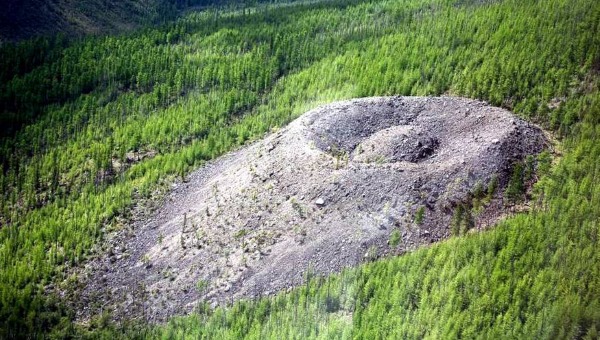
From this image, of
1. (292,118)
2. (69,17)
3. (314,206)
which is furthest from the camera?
(69,17)

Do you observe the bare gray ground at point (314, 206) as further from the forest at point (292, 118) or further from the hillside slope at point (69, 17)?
the hillside slope at point (69, 17)

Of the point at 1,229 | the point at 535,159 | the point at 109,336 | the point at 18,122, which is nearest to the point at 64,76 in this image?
the point at 18,122

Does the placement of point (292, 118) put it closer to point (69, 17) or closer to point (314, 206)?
point (314, 206)

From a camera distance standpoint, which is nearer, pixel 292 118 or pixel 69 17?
Result: pixel 292 118

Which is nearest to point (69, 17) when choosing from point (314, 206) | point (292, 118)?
point (292, 118)

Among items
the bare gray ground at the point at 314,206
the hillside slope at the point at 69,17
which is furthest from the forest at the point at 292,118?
the hillside slope at the point at 69,17

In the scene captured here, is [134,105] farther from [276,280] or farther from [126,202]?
[276,280]

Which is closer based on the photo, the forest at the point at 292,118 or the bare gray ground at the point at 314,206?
the forest at the point at 292,118
